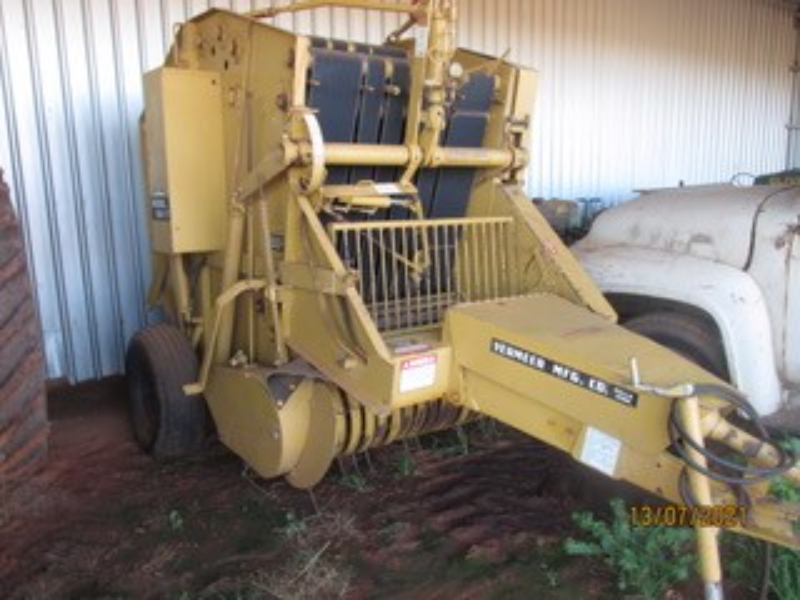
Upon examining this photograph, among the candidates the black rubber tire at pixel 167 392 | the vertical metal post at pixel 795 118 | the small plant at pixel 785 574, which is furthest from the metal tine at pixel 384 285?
the vertical metal post at pixel 795 118

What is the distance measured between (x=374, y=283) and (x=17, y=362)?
4.73ft

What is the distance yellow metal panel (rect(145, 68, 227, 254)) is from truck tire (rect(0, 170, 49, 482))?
0.79 m

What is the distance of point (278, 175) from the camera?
289cm

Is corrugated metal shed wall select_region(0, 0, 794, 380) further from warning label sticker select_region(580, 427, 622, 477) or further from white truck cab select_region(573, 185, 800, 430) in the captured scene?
warning label sticker select_region(580, 427, 622, 477)

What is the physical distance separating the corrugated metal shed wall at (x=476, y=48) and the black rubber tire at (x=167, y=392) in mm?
1153

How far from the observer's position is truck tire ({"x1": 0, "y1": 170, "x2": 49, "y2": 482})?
2.55 metres

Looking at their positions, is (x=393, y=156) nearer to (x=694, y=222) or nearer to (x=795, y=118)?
(x=694, y=222)

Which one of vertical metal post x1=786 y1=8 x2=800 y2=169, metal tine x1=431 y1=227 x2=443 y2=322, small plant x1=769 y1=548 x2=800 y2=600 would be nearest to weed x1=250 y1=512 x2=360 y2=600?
metal tine x1=431 y1=227 x2=443 y2=322

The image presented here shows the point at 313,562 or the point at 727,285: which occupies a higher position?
the point at 727,285

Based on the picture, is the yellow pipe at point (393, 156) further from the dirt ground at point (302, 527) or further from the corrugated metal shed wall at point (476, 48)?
the corrugated metal shed wall at point (476, 48)

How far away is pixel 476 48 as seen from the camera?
6.58 metres

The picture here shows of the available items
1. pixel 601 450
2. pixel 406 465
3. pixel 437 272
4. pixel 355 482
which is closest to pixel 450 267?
pixel 437 272

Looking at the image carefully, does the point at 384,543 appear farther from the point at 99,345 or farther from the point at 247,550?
the point at 99,345

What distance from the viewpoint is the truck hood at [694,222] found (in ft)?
11.4
